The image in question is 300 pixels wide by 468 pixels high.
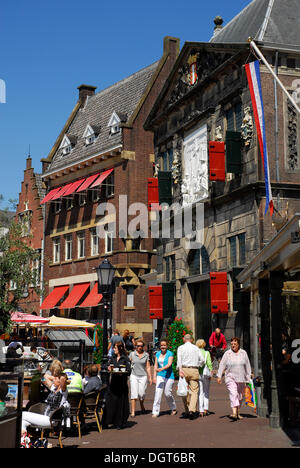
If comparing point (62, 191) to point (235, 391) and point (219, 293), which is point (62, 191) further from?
point (235, 391)

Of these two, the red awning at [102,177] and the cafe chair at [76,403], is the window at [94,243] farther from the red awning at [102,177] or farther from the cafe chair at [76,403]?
the cafe chair at [76,403]

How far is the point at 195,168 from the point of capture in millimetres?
27266

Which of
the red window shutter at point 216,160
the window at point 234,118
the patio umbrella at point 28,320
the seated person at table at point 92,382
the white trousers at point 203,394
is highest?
the window at point 234,118

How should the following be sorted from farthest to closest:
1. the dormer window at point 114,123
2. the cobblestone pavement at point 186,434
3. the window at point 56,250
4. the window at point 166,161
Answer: the window at point 56,250 < the dormer window at point 114,123 < the window at point 166,161 < the cobblestone pavement at point 186,434

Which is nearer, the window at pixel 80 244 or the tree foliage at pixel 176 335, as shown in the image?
the tree foliage at pixel 176 335

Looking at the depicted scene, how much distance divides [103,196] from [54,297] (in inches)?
324

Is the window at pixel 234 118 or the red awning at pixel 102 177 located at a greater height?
the red awning at pixel 102 177

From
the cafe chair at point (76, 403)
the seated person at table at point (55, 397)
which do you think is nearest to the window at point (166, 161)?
the cafe chair at point (76, 403)

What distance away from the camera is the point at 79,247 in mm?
43594

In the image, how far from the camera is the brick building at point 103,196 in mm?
38312

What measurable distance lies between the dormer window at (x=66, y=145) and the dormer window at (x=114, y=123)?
18.4 ft

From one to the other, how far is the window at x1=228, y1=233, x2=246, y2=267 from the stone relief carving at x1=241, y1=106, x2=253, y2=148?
131 inches

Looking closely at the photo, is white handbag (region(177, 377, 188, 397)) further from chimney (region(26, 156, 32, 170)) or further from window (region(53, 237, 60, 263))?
chimney (region(26, 156, 32, 170))

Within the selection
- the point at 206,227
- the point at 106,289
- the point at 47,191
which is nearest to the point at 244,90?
the point at 206,227
